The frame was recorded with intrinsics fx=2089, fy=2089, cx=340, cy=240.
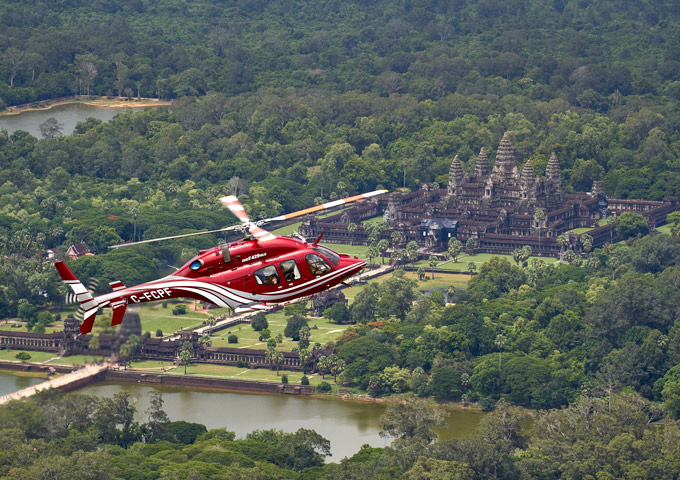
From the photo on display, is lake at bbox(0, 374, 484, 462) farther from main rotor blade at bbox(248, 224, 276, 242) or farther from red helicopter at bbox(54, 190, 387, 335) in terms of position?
main rotor blade at bbox(248, 224, 276, 242)

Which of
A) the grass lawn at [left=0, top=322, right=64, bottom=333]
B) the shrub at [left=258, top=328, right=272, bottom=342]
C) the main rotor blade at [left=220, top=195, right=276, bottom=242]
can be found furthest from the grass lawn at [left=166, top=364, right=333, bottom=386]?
the main rotor blade at [left=220, top=195, right=276, bottom=242]

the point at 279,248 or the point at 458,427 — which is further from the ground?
the point at 279,248

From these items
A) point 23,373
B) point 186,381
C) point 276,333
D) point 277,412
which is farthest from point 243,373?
point 23,373

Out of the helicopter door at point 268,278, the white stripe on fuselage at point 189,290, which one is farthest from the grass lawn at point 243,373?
the white stripe on fuselage at point 189,290

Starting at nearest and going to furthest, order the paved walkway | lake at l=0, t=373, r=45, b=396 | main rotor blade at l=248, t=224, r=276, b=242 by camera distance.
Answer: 1. main rotor blade at l=248, t=224, r=276, b=242
2. the paved walkway
3. lake at l=0, t=373, r=45, b=396

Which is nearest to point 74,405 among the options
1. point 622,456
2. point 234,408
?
point 234,408

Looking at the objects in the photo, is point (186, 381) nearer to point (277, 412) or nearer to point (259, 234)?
point (277, 412)

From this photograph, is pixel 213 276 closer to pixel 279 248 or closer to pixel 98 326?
pixel 279 248

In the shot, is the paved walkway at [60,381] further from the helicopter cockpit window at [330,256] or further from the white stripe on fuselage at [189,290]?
the helicopter cockpit window at [330,256]
